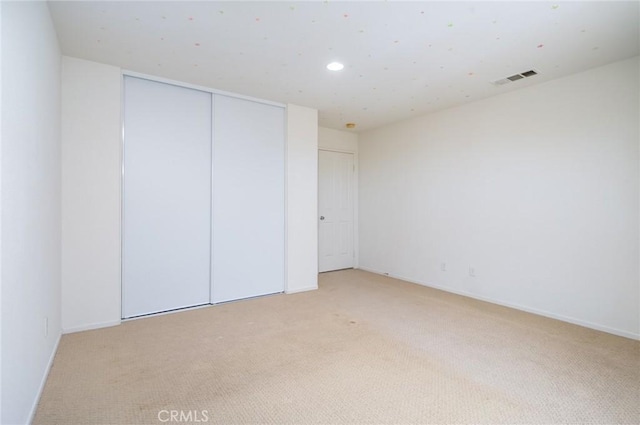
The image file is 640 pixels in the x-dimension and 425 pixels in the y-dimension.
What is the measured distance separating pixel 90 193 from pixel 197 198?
98cm

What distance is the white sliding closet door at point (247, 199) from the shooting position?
3764mm

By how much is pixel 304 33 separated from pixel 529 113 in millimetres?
2637

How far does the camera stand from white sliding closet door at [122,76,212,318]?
3.23 m

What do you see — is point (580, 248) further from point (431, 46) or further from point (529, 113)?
point (431, 46)

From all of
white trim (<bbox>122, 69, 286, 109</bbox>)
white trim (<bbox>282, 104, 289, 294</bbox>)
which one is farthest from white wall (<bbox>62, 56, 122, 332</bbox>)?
white trim (<bbox>282, 104, 289, 294</bbox>)

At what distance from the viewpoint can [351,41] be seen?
256 centimetres

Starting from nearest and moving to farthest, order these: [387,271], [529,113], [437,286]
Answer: [529,113] → [437,286] → [387,271]

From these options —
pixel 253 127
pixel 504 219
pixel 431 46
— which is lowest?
pixel 504 219

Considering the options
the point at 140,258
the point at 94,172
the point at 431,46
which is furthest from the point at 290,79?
the point at 140,258

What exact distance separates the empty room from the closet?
0.07 ft

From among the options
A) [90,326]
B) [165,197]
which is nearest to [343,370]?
[90,326]

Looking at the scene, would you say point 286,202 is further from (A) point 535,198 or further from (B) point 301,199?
(A) point 535,198

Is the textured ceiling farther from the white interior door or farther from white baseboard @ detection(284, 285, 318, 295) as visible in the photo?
white baseboard @ detection(284, 285, 318, 295)

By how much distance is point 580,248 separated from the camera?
316 cm
